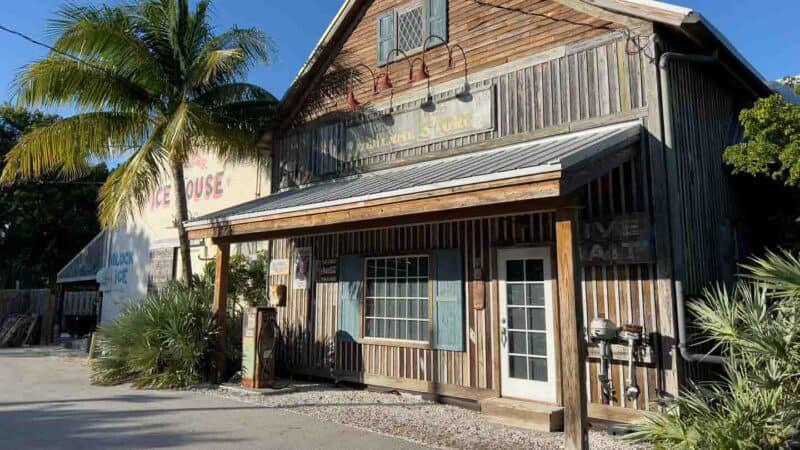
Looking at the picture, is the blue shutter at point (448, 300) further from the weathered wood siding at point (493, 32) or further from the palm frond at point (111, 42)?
the palm frond at point (111, 42)

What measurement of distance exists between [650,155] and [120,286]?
617 inches

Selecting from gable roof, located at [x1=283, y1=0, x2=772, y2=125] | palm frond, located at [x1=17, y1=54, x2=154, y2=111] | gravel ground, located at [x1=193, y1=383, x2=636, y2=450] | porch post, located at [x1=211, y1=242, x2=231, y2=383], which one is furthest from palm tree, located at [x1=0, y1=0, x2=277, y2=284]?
gravel ground, located at [x1=193, y1=383, x2=636, y2=450]

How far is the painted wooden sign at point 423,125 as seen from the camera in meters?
8.41

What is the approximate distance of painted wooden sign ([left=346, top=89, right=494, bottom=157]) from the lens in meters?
8.41

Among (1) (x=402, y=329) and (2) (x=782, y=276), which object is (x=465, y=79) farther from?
(2) (x=782, y=276)

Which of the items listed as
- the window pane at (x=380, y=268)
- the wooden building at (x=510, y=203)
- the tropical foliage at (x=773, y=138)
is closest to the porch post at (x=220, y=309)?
the wooden building at (x=510, y=203)

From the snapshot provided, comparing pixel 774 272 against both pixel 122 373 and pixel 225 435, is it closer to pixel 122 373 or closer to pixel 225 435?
pixel 225 435

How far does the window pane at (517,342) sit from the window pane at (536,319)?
0.60 feet

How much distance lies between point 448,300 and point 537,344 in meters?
1.52

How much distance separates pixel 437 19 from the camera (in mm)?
9211

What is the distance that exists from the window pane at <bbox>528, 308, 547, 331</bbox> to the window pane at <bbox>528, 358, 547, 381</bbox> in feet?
1.34

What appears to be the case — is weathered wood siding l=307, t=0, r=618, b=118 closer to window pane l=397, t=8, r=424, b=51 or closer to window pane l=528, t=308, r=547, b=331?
window pane l=397, t=8, r=424, b=51

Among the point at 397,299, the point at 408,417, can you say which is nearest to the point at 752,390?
the point at 408,417

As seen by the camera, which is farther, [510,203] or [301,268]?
[301,268]
